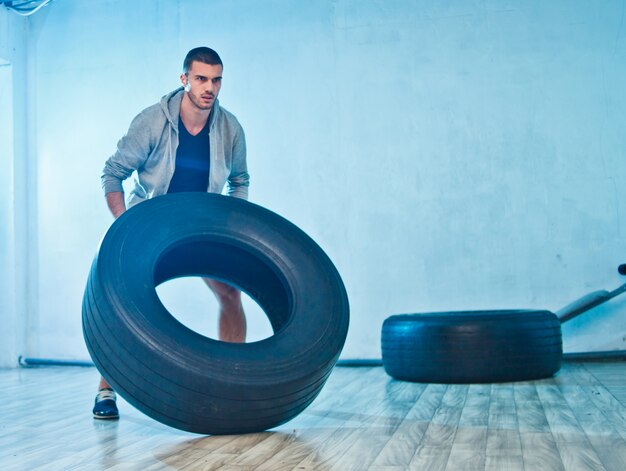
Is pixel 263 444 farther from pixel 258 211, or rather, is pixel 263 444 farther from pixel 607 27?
pixel 607 27

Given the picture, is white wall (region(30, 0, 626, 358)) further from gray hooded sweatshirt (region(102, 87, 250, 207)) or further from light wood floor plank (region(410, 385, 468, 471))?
gray hooded sweatshirt (region(102, 87, 250, 207))

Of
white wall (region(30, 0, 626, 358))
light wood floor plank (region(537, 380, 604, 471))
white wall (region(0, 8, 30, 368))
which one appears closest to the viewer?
light wood floor plank (region(537, 380, 604, 471))

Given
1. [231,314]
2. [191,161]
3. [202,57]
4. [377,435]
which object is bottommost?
[377,435]

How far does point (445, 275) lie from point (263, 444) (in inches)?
104

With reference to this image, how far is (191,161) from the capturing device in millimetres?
3039

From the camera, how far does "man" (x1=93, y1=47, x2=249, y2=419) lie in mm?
2918

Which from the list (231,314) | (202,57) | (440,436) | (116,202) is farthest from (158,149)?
(440,436)

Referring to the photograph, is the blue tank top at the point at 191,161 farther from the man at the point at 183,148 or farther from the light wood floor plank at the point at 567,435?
the light wood floor plank at the point at 567,435

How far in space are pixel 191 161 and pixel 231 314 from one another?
0.67 m

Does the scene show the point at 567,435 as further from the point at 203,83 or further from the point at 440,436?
the point at 203,83

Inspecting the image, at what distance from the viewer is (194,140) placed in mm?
3031

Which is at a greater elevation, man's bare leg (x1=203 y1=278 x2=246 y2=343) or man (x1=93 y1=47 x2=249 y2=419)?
man (x1=93 y1=47 x2=249 y2=419)

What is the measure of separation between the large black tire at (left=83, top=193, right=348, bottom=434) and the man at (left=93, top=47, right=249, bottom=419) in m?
0.32

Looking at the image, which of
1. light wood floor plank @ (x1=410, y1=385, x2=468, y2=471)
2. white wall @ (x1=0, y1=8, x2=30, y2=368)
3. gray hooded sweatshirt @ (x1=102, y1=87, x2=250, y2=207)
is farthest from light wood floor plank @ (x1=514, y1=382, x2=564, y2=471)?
white wall @ (x1=0, y1=8, x2=30, y2=368)
